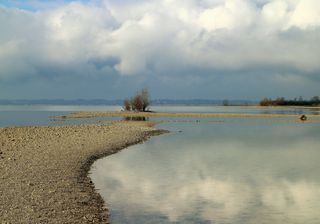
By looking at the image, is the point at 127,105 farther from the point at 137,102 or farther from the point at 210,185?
the point at 210,185

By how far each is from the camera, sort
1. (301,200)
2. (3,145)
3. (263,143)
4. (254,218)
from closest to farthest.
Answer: (254,218) < (301,200) < (3,145) < (263,143)

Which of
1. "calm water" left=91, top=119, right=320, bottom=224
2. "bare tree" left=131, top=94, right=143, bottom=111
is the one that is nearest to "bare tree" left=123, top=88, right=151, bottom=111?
"bare tree" left=131, top=94, right=143, bottom=111

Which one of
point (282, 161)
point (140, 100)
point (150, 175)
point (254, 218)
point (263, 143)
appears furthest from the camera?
point (140, 100)

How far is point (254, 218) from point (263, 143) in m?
26.0

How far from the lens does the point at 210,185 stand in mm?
18953

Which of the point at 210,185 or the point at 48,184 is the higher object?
the point at 48,184

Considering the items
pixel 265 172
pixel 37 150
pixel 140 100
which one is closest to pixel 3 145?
pixel 37 150

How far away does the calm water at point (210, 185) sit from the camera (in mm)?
14109

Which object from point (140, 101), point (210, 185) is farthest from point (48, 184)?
point (140, 101)

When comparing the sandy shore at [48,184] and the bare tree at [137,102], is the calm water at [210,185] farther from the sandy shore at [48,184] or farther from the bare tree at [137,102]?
the bare tree at [137,102]

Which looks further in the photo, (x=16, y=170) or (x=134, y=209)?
(x=16, y=170)

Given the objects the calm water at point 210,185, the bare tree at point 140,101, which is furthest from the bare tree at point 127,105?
the calm water at point 210,185

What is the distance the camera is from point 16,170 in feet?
63.6

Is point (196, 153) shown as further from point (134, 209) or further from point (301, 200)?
point (134, 209)
